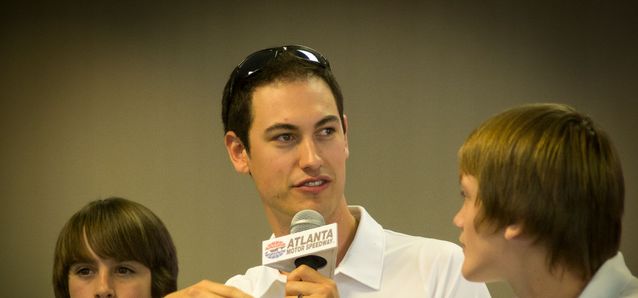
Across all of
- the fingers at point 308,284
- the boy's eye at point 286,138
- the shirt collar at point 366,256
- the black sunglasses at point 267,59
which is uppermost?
the black sunglasses at point 267,59

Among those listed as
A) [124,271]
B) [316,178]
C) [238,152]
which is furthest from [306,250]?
[124,271]

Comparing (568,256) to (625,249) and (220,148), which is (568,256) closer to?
(625,249)

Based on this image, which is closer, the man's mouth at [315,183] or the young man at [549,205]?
the young man at [549,205]

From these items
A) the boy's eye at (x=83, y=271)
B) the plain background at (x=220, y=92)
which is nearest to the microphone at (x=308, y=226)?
the boy's eye at (x=83, y=271)

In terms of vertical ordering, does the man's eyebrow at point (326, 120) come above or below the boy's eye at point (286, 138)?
above

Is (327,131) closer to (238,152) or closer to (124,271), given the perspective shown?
(238,152)

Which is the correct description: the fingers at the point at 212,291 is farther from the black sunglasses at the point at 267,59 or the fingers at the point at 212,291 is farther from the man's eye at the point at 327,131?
the black sunglasses at the point at 267,59

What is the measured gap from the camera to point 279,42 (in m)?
4.18

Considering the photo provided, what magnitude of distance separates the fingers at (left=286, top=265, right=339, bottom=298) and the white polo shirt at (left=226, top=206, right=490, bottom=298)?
1.43 ft

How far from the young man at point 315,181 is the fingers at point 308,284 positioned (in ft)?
1.41

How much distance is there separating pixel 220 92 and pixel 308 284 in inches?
97.4

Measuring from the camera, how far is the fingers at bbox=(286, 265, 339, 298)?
182cm

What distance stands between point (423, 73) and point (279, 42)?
704mm

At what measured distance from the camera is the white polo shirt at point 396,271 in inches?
88.8
